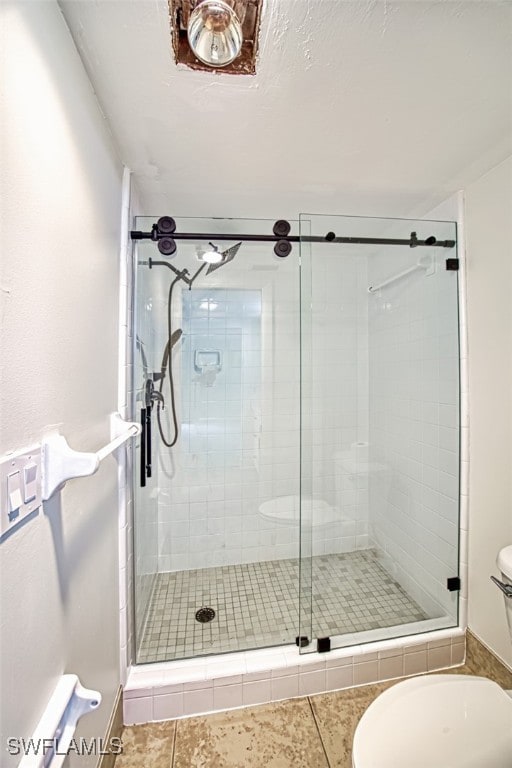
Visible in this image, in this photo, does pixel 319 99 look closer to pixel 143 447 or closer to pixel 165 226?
pixel 165 226

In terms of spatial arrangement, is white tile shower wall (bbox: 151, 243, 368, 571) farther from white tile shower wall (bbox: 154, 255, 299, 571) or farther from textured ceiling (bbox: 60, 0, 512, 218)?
textured ceiling (bbox: 60, 0, 512, 218)

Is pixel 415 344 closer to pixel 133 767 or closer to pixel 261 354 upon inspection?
pixel 261 354

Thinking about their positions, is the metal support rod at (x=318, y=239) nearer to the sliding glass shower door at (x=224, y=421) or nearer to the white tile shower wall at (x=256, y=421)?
the sliding glass shower door at (x=224, y=421)

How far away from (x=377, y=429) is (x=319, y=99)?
1743 millimetres

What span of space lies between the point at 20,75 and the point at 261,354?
5.81 ft

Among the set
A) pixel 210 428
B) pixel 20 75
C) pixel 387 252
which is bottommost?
pixel 210 428

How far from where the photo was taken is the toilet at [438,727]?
2.56 ft

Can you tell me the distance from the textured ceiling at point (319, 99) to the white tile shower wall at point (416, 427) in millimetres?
592

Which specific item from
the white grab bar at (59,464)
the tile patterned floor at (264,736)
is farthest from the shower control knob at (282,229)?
the tile patterned floor at (264,736)

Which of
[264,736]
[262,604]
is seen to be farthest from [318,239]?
[264,736]

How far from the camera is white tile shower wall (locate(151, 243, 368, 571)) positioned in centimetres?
205

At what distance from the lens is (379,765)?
755 millimetres

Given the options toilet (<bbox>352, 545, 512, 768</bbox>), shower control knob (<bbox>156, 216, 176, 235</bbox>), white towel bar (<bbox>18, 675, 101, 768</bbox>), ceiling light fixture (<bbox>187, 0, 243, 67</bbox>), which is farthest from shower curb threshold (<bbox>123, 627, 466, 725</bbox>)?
ceiling light fixture (<bbox>187, 0, 243, 67</bbox>)

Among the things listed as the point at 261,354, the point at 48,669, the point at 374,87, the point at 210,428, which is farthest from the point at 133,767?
the point at 374,87
